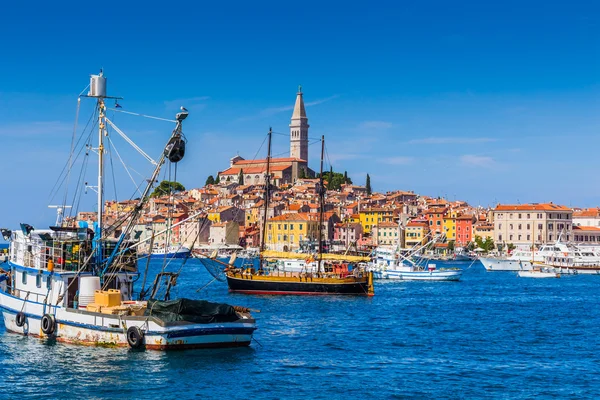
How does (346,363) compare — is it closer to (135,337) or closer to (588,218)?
(135,337)

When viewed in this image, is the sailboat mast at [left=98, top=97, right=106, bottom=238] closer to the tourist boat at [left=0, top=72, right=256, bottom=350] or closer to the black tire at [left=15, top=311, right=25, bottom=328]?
the tourist boat at [left=0, top=72, right=256, bottom=350]

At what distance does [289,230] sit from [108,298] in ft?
373

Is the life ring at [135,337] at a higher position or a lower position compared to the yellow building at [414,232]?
lower

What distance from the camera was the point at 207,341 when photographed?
24.5 metres

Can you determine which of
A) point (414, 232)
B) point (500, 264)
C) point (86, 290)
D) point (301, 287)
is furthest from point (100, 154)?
point (414, 232)

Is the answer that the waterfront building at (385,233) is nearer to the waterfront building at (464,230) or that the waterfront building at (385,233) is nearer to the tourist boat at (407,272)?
the waterfront building at (464,230)

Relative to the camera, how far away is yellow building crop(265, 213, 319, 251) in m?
138

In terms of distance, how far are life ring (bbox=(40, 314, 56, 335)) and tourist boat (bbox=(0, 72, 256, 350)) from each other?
0.10ft

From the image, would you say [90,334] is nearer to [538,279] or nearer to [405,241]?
[538,279]

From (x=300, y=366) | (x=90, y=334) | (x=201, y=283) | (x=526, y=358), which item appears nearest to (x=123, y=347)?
(x=90, y=334)

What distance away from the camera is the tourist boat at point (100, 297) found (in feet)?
79.9

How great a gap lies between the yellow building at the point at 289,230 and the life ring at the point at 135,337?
11248cm

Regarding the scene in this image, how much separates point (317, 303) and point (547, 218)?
10367cm

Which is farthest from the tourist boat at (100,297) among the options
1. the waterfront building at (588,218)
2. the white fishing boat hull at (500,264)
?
the waterfront building at (588,218)
